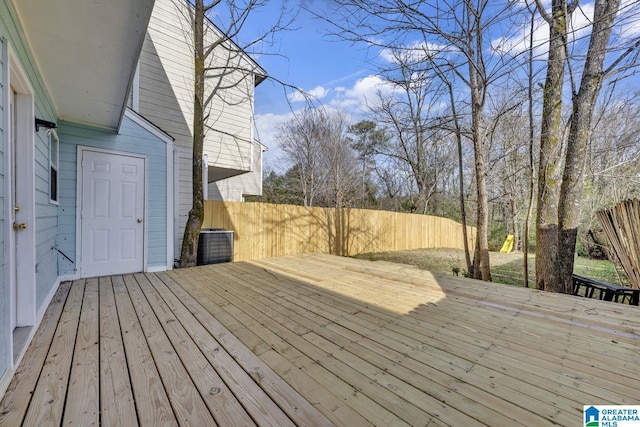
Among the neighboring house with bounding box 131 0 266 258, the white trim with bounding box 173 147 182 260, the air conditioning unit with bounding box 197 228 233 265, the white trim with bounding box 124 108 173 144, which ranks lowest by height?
the air conditioning unit with bounding box 197 228 233 265

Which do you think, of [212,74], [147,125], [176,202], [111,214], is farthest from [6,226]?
[212,74]

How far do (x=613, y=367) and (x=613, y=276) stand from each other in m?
6.69

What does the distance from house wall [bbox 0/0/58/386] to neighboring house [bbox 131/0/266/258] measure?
227 cm

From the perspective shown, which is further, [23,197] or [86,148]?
[86,148]

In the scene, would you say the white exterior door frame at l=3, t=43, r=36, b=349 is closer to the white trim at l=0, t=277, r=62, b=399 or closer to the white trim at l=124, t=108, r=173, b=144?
the white trim at l=0, t=277, r=62, b=399

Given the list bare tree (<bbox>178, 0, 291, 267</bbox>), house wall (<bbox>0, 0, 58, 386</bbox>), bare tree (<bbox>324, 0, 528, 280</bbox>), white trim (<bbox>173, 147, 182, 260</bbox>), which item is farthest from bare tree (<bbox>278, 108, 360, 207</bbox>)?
house wall (<bbox>0, 0, 58, 386</bbox>)

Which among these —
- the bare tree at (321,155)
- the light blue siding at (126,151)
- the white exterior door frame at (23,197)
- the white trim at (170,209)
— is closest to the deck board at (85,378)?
the white exterior door frame at (23,197)

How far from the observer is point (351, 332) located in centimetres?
226

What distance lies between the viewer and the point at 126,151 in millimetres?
4379

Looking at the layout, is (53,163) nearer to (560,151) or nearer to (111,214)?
(111,214)

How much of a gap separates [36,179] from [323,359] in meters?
3.11

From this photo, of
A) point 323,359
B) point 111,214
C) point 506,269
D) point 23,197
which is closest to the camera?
point 323,359

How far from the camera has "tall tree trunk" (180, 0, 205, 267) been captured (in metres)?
4.98

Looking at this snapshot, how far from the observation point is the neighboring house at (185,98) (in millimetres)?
5816
